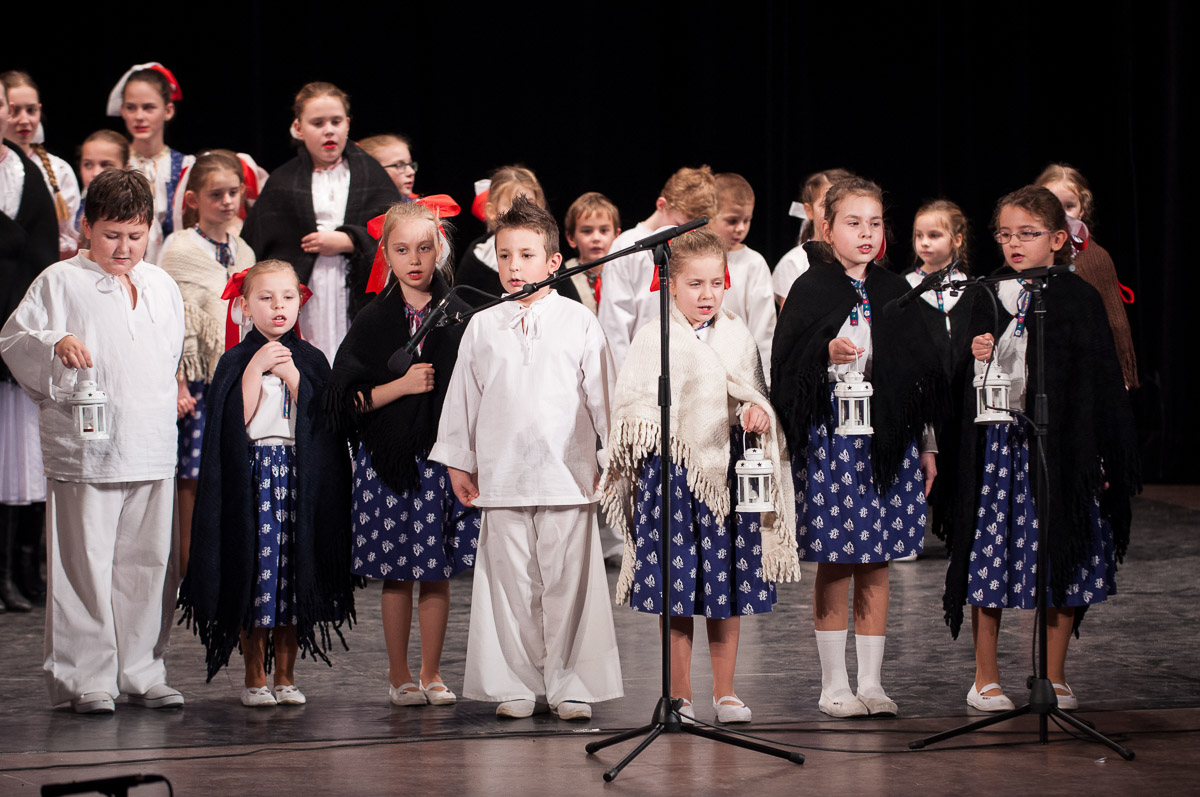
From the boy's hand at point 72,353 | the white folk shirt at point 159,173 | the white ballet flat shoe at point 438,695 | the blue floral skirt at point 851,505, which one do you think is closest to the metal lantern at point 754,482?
the blue floral skirt at point 851,505

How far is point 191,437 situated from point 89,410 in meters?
1.59

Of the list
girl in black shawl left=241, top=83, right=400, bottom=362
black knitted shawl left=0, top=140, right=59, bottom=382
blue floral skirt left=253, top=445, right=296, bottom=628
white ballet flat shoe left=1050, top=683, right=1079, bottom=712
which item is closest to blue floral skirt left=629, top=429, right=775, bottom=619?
white ballet flat shoe left=1050, top=683, right=1079, bottom=712

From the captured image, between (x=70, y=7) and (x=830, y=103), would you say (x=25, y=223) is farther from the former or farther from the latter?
(x=830, y=103)

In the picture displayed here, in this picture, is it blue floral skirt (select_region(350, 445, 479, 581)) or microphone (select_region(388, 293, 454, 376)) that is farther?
blue floral skirt (select_region(350, 445, 479, 581))

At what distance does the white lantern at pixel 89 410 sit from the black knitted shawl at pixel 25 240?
1.62m

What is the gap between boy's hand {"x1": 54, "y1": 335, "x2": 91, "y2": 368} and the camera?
3.70 metres

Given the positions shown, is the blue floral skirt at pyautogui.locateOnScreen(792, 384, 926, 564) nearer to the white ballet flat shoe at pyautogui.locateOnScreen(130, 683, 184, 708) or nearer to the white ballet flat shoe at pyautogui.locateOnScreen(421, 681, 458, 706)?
the white ballet flat shoe at pyautogui.locateOnScreen(421, 681, 458, 706)

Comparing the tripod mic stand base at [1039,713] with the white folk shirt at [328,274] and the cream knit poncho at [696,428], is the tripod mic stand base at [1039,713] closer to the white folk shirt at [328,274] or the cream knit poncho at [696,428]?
the cream knit poncho at [696,428]

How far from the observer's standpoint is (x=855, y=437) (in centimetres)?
369

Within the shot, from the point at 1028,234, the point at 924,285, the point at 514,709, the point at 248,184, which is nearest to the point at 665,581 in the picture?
the point at 514,709

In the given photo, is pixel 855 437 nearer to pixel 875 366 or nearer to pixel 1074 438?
pixel 875 366

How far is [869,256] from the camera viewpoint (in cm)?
377

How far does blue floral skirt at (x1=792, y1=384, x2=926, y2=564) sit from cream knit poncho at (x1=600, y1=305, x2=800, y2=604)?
8 centimetres

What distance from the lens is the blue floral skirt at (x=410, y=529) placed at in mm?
3834
